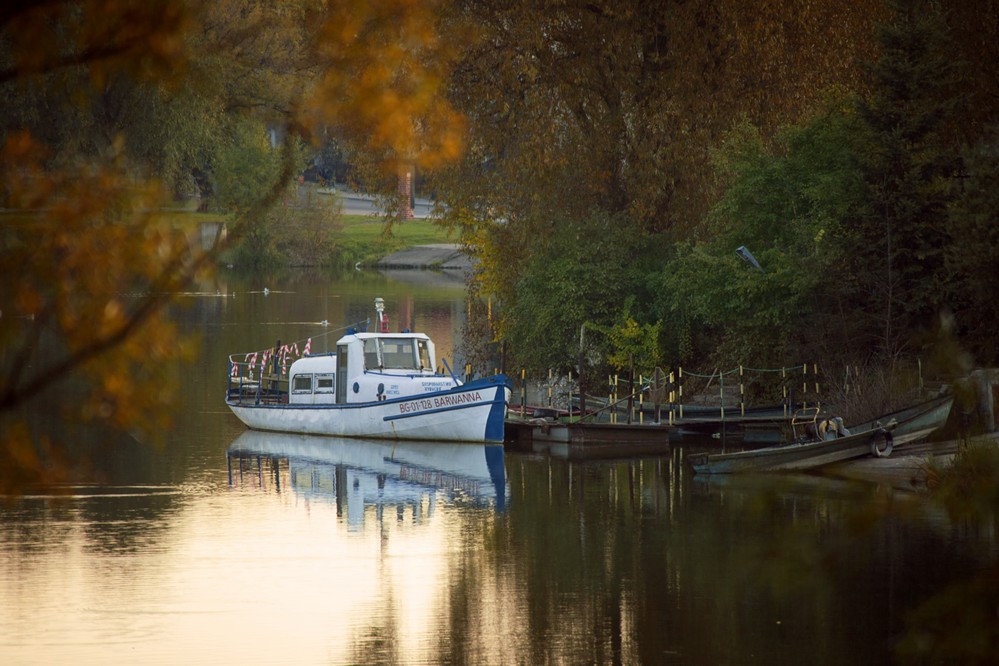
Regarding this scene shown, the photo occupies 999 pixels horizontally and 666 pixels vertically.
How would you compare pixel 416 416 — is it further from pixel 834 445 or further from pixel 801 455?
pixel 834 445

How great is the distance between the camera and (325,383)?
122ft

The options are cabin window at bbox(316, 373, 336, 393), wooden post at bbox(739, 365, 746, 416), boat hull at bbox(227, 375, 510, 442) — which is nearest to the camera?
boat hull at bbox(227, 375, 510, 442)

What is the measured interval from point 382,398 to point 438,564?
47.2ft

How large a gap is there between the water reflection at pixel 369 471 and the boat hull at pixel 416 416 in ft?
0.81

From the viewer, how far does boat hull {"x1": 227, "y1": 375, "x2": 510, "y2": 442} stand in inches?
1346

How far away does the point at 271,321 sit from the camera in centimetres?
6662

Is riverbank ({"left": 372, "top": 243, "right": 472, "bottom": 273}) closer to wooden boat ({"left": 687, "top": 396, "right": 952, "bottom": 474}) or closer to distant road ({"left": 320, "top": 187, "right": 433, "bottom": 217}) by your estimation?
distant road ({"left": 320, "top": 187, "right": 433, "bottom": 217})

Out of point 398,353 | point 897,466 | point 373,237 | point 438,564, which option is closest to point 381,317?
point 398,353

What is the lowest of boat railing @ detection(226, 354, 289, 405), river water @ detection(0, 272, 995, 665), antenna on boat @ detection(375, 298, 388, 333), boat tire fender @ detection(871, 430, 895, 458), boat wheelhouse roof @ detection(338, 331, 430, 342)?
river water @ detection(0, 272, 995, 665)

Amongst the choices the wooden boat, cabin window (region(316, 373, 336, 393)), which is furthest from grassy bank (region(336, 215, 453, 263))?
the wooden boat

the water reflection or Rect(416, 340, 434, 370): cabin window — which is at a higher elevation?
Rect(416, 340, 434, 370): cabin window

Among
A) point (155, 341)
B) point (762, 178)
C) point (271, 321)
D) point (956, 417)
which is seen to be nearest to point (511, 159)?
point (762, 178)

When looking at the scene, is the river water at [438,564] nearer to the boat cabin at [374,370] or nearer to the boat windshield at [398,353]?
the boat cabin at [374,370]

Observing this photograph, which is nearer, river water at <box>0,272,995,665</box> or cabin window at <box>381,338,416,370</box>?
river water at <box>0,272,995,665</box>
